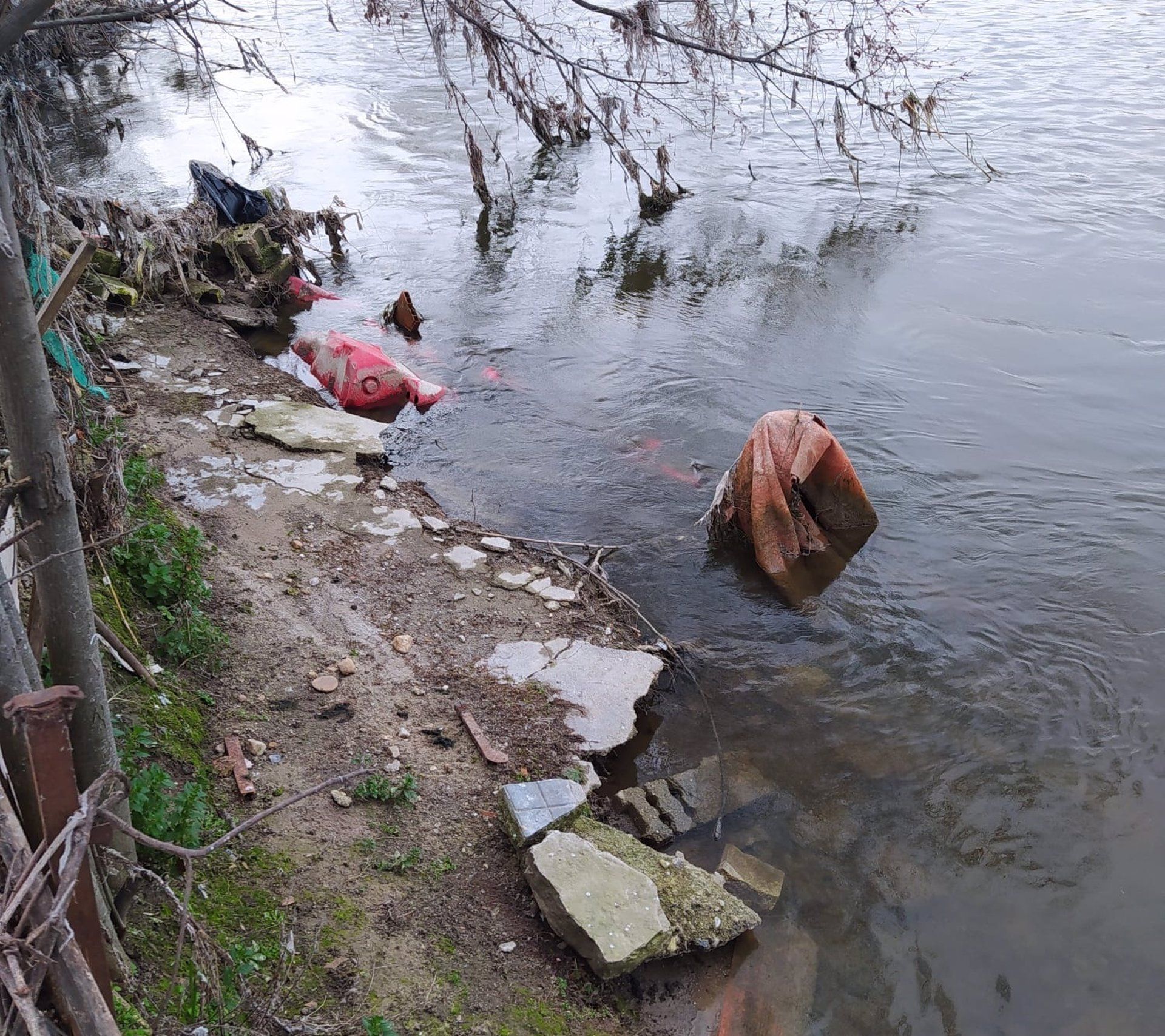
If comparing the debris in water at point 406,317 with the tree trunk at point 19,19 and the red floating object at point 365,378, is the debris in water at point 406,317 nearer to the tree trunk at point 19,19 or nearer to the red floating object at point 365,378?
the red floating object at point 365,378

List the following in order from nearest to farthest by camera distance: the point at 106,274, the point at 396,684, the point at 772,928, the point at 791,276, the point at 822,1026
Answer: the point at 822,1026 → the point at 772,928 → the point at 396,684 → the point at 106,274 → the point at 791,276

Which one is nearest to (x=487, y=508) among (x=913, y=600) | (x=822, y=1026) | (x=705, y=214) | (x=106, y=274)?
(x=913, y=600)

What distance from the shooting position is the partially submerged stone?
12.0 feet

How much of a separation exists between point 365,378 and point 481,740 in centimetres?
471

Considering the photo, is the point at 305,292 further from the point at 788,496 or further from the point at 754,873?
the point at 754,873

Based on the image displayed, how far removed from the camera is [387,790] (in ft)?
12.3

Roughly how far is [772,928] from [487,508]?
3.76 metres

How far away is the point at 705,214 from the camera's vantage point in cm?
1298

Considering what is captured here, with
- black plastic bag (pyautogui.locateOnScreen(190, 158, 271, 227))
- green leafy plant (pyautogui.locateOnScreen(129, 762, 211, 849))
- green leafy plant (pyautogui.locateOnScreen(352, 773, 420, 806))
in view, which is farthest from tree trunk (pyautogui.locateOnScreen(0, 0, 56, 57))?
black plastic bag (pyautogui.locateOnScreen(190, 158, 271, 227))

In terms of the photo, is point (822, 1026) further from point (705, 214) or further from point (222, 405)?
point (705, 214)

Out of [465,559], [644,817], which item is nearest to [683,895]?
[644,817]

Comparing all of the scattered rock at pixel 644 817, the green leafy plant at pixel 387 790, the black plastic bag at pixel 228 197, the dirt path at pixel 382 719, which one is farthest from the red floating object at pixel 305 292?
the scattered rock at pixel 644 817

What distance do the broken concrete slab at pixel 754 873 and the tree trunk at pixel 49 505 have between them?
255cm

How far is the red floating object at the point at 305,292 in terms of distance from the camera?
10.5 metres
